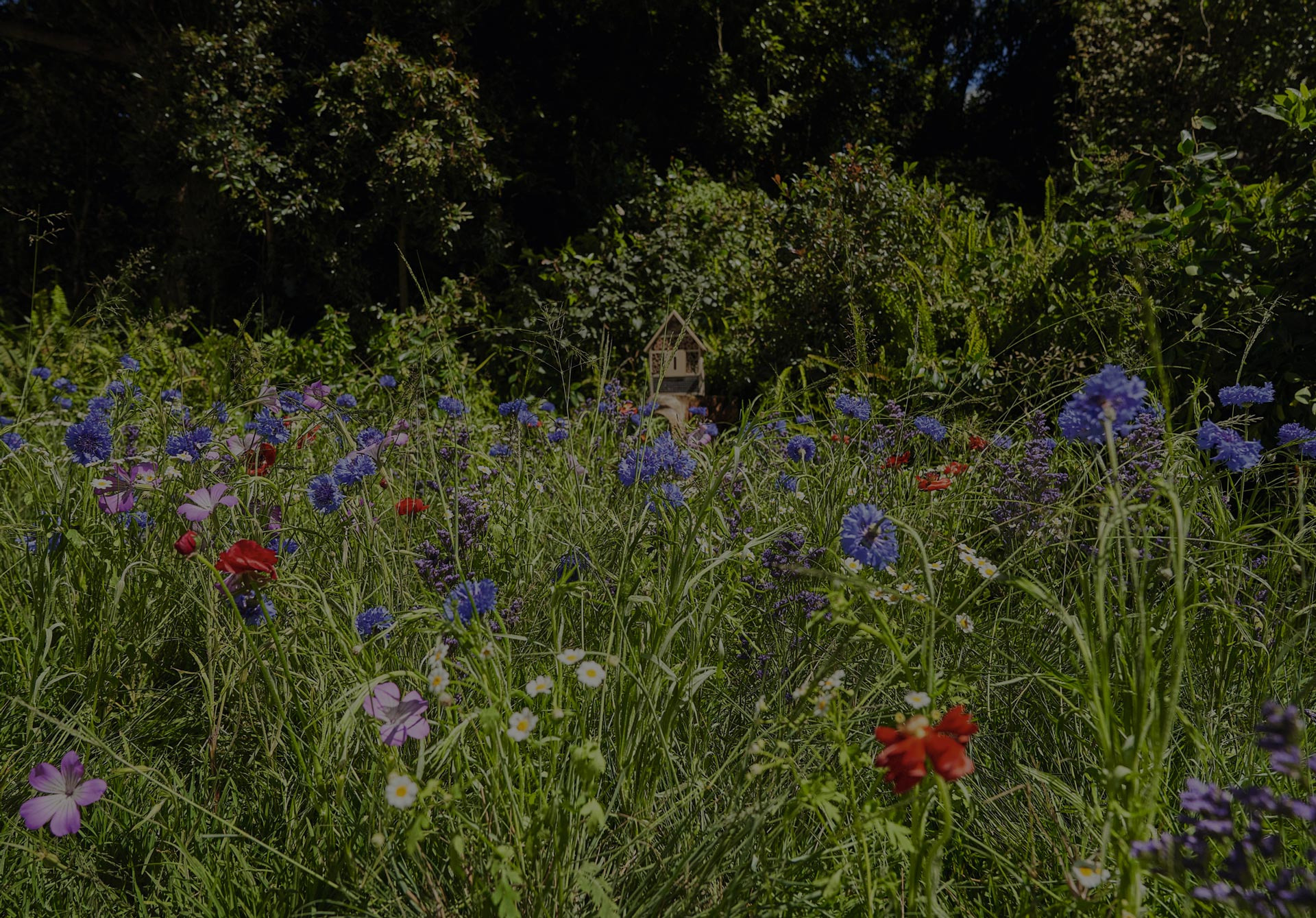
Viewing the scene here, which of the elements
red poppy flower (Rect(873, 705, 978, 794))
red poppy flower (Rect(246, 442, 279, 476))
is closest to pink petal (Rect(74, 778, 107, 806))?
red poppy flower (Rect(246, 442, 279, 476))

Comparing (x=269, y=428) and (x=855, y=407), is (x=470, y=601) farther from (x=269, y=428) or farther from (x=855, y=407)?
(x=855, y=407)

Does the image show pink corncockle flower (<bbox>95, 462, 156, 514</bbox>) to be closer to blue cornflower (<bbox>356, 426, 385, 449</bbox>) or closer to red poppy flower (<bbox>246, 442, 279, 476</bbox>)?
red poppy flower (<bbox>246, 442, 279, 476</bbox>)

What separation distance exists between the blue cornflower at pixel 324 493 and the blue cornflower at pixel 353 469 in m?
0.05

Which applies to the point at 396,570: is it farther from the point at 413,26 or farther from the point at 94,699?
the point at 413,26

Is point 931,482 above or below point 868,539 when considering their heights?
below

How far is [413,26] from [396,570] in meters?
5.54

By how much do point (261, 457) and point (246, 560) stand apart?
827 mm

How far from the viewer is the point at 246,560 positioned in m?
1.04

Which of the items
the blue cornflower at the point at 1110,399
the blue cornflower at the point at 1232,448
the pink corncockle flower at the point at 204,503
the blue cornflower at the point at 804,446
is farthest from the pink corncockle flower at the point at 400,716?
the blue cornflower at the point at 1232,448

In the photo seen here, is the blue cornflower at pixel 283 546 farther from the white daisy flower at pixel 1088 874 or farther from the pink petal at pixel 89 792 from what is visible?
the white daisy flower at pixel 1088 874

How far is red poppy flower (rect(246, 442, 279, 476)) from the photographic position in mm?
1659

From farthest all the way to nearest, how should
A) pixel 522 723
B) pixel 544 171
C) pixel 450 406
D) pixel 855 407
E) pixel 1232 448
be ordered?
pixel 544 171 < pixel 450 406 < pixel 855 407 < pixel 1232 448 < pixel 522 723

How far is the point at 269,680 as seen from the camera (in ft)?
3.23

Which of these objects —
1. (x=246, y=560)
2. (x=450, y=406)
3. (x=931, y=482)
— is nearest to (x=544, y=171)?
(x=450, y=406)
